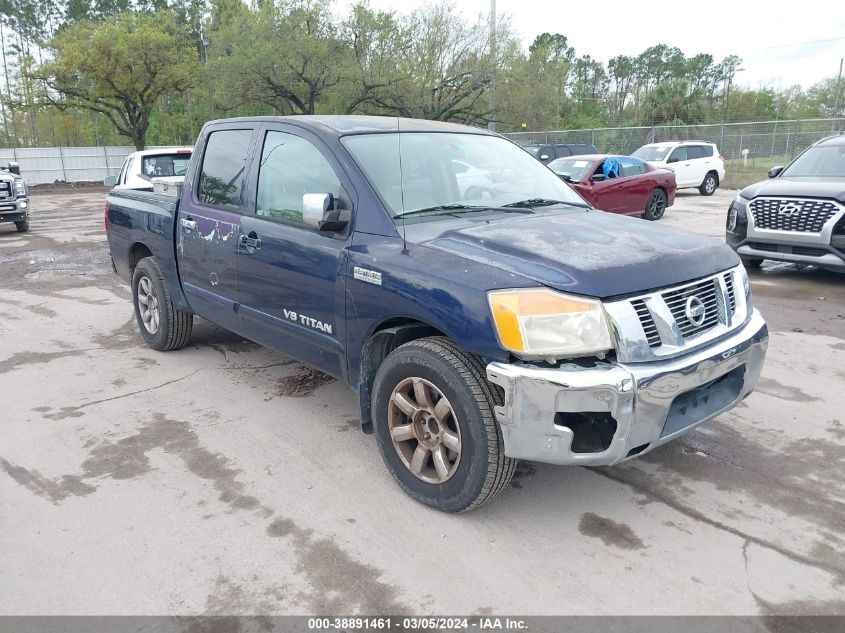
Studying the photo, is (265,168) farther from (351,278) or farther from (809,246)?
(809,246)

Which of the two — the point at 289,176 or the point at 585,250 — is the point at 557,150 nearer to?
the point at 289,176

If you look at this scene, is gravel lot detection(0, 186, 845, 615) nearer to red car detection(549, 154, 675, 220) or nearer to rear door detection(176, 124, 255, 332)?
rear door detection(176, 124, 255, 332)

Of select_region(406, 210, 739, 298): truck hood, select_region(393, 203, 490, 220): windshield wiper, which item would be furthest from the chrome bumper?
select_region(393, 203, 490, 220): windshield wiper

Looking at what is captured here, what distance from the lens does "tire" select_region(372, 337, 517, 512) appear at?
2930 mm

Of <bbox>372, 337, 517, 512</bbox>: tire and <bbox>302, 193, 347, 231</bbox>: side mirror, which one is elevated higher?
<bbox>302, 193, 347, 231</bbox>: side mirror

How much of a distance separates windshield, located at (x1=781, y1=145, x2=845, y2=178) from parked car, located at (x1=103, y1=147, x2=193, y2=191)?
8511 mm

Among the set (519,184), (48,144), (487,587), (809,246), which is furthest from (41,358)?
(48,144)

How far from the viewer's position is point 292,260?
153 inches

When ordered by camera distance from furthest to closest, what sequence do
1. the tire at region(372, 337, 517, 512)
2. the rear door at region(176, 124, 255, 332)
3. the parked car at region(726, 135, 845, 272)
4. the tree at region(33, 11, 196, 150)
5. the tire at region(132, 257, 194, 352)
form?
the tree at region(33, 11, 196, 150) < the parked car at region(726, 135, 845, 272) < the tire at region(132, 257, 194, 352) < the rear door at region(176, 124, 255, 332) < the tire at region(372, 337, 517, 512)

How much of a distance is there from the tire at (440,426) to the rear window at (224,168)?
6.35ft

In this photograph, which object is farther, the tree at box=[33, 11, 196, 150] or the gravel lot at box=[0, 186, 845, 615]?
the tree at box=[33, 11, 196, 150]

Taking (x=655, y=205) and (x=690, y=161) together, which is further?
(x=690, y=161)

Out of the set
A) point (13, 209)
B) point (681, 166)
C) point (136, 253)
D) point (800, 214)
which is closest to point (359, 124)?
point (136, 253)

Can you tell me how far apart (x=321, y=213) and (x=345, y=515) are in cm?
152
